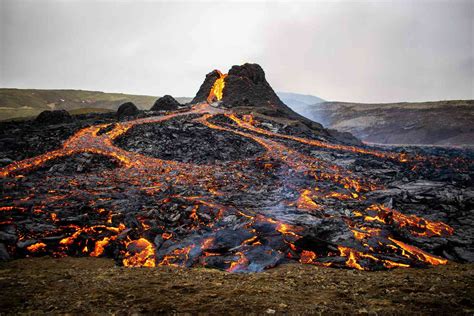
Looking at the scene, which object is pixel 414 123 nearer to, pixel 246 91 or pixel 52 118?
pixel 246 91

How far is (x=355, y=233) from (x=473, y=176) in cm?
1885

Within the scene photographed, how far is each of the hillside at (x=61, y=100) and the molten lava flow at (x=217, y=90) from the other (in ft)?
290

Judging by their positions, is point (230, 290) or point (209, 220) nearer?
point (230, 290)

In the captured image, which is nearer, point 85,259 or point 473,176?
point 85,259

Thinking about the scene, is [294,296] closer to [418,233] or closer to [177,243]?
[177,243]

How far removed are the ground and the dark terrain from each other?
1.6 inches

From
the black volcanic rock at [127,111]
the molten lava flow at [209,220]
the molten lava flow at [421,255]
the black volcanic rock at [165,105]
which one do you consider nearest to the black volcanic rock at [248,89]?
the black volcanic rock at [165,105]

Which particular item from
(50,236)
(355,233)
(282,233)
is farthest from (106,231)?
(355,233)

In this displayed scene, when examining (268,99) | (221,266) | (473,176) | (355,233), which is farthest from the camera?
(268,99)

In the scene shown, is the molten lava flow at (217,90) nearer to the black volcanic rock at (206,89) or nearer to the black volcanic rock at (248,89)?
the black volcanic rock at (206,89)

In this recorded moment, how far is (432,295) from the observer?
551 centimetres

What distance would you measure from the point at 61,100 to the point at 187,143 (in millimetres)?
159472

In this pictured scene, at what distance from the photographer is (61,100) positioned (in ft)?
506

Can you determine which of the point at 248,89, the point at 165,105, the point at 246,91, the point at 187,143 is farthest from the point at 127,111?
the point at 248,89
